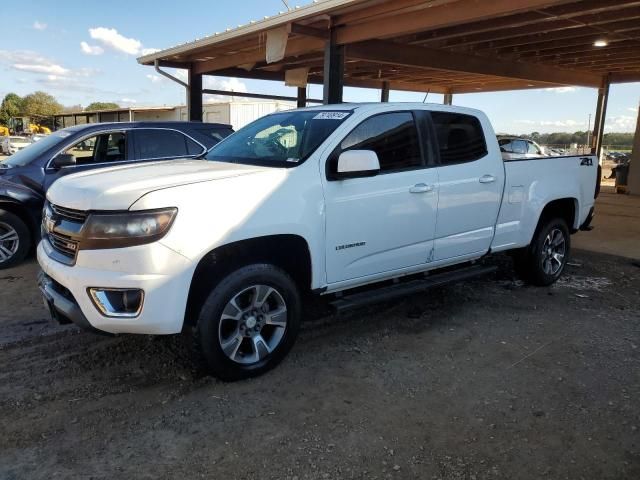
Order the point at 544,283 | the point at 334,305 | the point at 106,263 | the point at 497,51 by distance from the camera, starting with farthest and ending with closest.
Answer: the point at 497,51 < the point at 544,283 < the point at 334,305 < the point at 106,263

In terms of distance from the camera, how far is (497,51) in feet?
44.1

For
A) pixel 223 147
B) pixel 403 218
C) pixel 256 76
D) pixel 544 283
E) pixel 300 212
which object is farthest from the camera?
pixel 256 76

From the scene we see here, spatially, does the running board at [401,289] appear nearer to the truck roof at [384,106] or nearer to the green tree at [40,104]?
the truck roof at [384,106]

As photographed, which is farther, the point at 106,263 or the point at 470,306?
the point at 470,306

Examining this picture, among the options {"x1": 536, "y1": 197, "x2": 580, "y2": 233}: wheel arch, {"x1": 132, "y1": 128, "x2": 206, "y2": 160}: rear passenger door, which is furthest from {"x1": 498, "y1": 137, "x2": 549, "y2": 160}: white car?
{"x1": 132, "y1": 128, "x2": 206, "y2": 160}: rear passenger door

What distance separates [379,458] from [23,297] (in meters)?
4.34

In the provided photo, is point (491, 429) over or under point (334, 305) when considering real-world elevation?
under

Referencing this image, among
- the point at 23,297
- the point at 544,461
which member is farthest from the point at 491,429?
the point at 23,297

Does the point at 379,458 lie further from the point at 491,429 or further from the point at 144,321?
the point at 144,321

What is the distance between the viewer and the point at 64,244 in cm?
348

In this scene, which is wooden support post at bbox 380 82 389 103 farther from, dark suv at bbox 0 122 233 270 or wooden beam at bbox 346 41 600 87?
dark suv at bbox 0 122 233 270

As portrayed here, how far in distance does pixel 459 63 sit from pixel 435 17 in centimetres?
527

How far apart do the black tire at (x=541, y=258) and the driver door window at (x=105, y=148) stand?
16.9 ft

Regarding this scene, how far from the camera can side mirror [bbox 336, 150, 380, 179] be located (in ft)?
12.6
